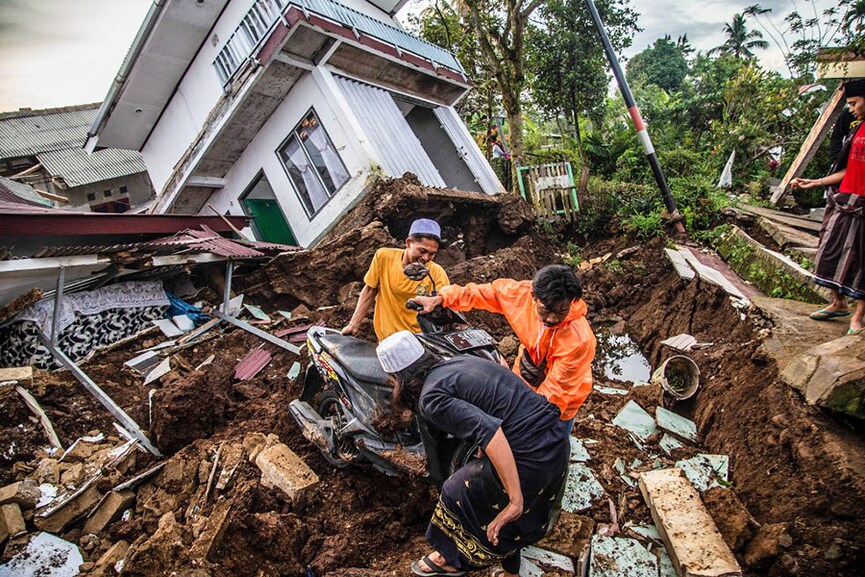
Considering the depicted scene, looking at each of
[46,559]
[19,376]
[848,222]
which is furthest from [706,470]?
[19,376]

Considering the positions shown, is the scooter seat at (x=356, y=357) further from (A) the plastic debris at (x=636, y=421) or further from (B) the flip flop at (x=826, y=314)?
(B) the flip flop at (x=826, y=314)

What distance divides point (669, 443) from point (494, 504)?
2501mm

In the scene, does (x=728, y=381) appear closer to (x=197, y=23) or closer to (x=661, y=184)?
(x=661, y=184)

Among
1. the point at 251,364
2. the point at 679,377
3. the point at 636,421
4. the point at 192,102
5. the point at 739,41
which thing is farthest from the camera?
the point at 739,41

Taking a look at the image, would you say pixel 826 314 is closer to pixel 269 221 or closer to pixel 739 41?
pixel 269 221

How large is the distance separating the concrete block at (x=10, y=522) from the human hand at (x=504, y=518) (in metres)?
3.44

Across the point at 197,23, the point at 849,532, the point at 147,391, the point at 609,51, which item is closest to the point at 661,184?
the point at 609,51

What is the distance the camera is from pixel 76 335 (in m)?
5.54

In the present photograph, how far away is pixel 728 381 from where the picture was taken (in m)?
4.09

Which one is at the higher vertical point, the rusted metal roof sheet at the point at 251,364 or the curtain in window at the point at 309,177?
the curtain in window at the point at 309,177

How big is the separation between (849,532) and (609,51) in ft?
30.3

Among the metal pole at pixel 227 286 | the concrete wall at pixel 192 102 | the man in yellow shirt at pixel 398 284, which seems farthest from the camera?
the concrete wall at pixel 192 102

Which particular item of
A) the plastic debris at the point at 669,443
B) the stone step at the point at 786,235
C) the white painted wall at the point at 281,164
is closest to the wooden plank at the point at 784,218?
the stone step at the point at 786,235

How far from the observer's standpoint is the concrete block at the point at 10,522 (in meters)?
2.98
